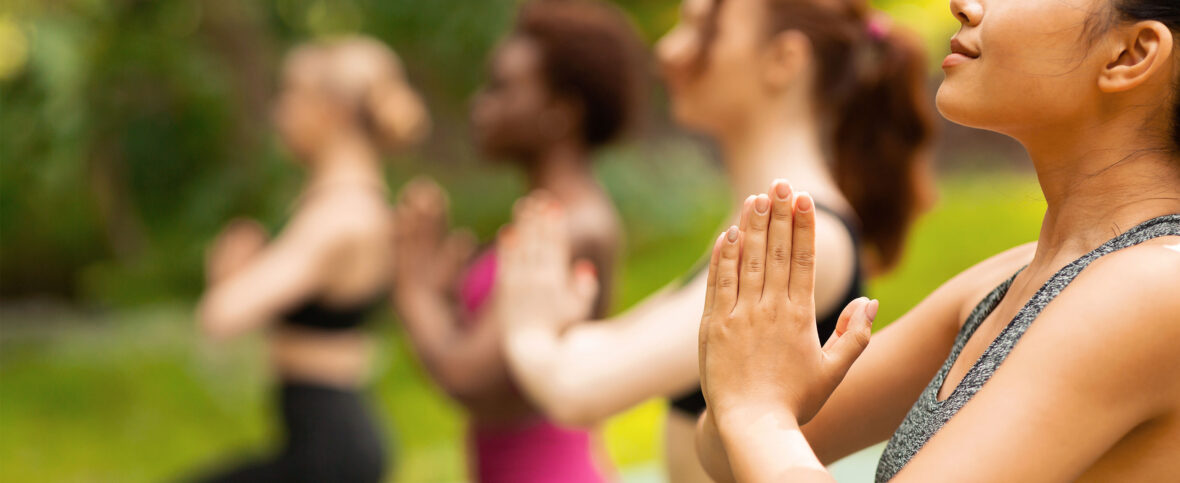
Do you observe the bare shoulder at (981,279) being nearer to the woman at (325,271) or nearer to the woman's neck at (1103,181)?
the woman's neck at (1103,181)

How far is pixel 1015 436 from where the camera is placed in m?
0.78

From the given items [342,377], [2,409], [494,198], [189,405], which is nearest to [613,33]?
[342,377]

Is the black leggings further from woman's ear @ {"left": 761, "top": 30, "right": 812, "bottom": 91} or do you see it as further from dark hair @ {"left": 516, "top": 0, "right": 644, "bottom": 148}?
woman's ear @ {"left": 761, "top": 30, "right": 812, "bottom": 91}

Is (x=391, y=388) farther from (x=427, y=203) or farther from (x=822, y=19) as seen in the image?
(x=822, y=19)

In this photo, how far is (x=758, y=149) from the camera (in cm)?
184

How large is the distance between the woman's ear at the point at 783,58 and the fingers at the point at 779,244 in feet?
3.05

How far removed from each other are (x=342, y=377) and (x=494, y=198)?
13.4 feet

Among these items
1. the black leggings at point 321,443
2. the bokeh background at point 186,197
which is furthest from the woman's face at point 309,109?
the bokeh background at point 186,197

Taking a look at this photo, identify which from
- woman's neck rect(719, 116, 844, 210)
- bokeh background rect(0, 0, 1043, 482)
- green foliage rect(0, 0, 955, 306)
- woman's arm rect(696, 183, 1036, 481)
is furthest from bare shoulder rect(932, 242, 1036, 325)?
green foliage rect(0, 0, 955, 306)

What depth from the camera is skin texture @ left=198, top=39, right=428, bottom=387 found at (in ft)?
9.80

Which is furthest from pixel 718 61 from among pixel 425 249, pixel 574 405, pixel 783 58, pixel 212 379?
pixel 212 379

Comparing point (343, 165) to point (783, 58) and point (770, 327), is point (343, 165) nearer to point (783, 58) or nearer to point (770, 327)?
point (783, 58)

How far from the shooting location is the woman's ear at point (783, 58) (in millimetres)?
1812

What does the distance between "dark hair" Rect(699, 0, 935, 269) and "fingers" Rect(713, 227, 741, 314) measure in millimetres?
964
